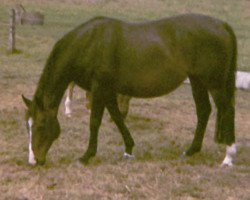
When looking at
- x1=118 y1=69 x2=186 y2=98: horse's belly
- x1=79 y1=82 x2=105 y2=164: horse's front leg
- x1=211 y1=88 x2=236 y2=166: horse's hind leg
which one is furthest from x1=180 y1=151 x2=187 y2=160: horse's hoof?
x1=79 y1=82 x2=105 y2=164: horse's front leg

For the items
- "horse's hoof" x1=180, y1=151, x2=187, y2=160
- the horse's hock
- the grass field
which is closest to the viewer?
the grass field

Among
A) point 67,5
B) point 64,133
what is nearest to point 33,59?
point 64,133

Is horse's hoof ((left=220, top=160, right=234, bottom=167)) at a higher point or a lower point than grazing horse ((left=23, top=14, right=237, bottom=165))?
lower

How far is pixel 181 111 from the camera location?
39.2ft

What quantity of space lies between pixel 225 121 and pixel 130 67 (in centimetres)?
146

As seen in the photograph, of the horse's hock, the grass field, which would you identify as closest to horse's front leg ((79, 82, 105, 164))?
the grass field

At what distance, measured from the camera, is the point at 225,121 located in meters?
7.75

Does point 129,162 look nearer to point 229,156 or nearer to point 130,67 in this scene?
point 130,67

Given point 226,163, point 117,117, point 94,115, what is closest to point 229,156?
point 226,163

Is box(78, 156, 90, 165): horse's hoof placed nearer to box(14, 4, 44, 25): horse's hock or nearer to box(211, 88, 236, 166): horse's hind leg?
box(211, 88, 236, 166): horse's hind leg

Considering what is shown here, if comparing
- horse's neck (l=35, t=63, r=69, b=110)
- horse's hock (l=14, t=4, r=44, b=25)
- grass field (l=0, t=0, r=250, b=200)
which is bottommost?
horse's hock (l=14, t=4, r=44, b=25)

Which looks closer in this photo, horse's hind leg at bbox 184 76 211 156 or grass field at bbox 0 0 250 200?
grass field at bbox 0 0 250 200

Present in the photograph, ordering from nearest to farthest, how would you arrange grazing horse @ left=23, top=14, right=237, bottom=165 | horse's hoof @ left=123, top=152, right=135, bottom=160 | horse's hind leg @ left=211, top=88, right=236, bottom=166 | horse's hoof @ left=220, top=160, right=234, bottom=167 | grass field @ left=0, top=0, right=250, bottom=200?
1. grass field @ left=0, top=0, right=250, bottom=200
2. grazing horse @ left=23, top=14, right=237, bottom=165
3. horse's hoof @ left=220, top=160, right=234, bottom=167
4. horse's hind leg @ left=211, top=88, right=236, bottom=166
5. horse's hoof @ left=123, top=152, right=135, bottom=160

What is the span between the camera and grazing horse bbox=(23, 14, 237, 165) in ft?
24.2
